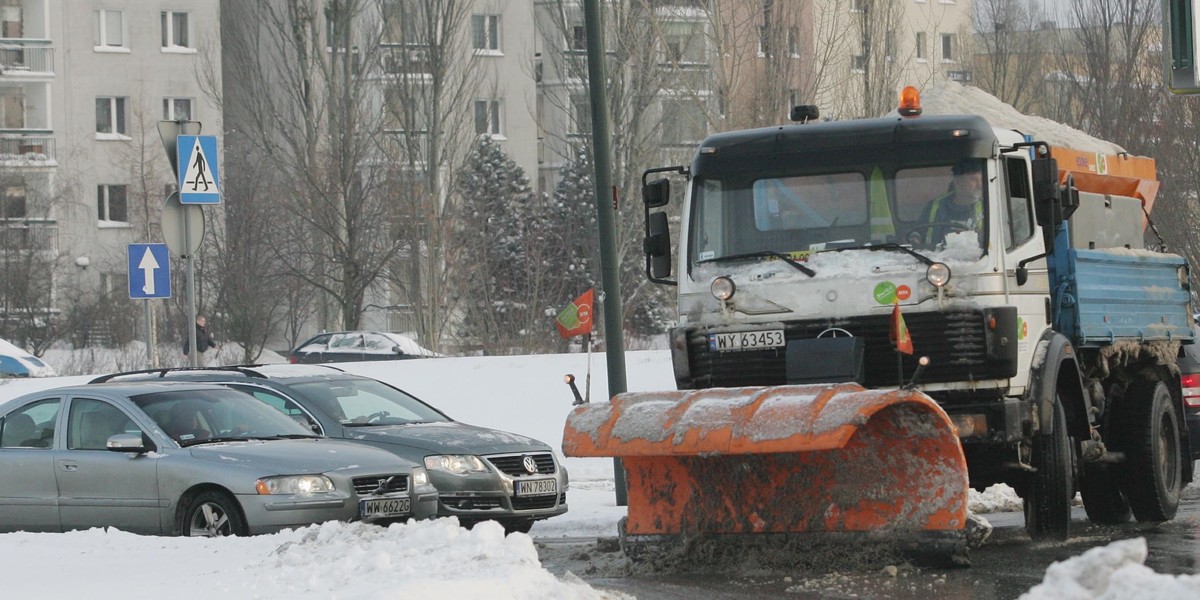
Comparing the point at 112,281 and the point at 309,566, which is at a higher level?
the point at 112,281

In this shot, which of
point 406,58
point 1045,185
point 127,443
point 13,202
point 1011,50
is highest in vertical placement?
point 1011,50

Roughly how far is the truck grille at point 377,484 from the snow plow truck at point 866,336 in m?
1.80

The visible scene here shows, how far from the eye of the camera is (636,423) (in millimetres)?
9492

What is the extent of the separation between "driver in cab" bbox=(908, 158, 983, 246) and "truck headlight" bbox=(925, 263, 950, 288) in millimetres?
273

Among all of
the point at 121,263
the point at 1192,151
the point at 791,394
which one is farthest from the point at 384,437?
the point at 121,263

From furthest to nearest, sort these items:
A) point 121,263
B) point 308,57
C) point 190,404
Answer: point 121,263
point 308,57
point 190,404

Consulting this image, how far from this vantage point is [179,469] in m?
11.1

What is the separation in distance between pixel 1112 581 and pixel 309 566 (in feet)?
14.3

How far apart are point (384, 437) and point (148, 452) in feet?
7.10

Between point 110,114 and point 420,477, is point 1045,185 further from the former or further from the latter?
point 110,114

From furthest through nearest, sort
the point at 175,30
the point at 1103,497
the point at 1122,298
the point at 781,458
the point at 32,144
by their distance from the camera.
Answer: the point at 175,30 < the point at 32,144 < the point at 1103,497 < the point at 1122,298 < the point at 781,458

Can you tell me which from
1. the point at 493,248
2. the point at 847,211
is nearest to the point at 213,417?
the point at 847,211

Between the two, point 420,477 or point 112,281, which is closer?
point 420,477

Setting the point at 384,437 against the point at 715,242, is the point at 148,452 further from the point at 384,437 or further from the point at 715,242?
the point at 715,242
